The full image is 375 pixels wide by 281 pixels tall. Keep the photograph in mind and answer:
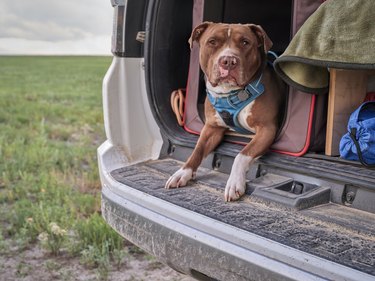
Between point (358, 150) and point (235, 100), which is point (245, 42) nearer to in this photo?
point (235, 100)

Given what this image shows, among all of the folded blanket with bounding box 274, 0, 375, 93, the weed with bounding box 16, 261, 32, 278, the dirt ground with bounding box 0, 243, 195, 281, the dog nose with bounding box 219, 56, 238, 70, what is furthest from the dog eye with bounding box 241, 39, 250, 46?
the weed with bounding box 16, 261, 32, 278

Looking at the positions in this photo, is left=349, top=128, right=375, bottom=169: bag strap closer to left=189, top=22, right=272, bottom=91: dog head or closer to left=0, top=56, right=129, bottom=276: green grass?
left=189, top=22, right=272, bottom=91: dog head

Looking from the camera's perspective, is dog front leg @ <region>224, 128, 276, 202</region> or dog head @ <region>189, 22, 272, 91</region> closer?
dog front leg @ <region>224, 128, 276, 202</region>

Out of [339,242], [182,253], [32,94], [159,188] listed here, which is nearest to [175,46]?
[159,188]

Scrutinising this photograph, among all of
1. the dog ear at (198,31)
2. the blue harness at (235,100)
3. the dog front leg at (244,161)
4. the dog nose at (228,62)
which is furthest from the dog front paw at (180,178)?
the dog ear at (198,31)

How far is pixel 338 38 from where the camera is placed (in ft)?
7.45

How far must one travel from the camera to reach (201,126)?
3305 mm

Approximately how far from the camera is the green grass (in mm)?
4145

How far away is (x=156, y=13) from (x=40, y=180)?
106 inches

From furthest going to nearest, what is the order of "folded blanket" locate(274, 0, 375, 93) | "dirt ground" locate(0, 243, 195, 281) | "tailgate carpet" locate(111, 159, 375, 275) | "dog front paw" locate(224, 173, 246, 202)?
"dirt ground" locate(0, 243, 195, 281) < "dog front paw" locate(224, 173, 246, 202) < "folded blanket" locate(274, 0, 375, 93) < "tailgate carpet" locate(111, 159, 375, 275)

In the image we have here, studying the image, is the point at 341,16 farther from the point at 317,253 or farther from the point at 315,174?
the point at 317,253

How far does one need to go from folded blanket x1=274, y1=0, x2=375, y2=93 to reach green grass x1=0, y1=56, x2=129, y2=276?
6.97 feet

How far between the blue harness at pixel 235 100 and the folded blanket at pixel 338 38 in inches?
18.2

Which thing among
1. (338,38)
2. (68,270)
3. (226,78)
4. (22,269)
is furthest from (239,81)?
(22,269)
